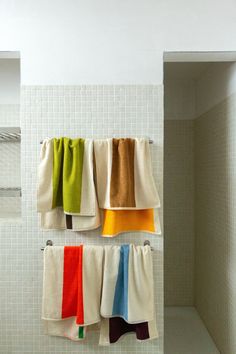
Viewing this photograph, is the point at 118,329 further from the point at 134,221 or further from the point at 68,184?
the point at 68,184

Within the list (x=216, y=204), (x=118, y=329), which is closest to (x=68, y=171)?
(x=118, y=329)

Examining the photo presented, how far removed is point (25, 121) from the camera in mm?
1795

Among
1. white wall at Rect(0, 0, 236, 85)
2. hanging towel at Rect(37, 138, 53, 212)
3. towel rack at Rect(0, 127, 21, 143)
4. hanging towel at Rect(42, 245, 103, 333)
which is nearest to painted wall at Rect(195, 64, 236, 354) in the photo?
white wall at Rect(0, 0, 236, 85)

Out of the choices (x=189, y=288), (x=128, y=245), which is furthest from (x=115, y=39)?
(x=189, y=288)

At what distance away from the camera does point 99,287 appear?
1.77 meters

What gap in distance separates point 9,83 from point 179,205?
1.94 m

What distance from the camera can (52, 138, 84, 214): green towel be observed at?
1.70 metres

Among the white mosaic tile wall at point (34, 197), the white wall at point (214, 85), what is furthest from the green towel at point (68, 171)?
the white wall at point (214, 85)

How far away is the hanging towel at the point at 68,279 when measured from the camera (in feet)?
5.76

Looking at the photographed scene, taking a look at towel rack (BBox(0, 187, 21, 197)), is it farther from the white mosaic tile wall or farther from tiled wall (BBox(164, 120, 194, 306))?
tiled wall (BBox(164, 120, 194, 306))

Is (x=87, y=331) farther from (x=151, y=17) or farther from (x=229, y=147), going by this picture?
(x=151, y=17)

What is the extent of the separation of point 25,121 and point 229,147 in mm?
1327

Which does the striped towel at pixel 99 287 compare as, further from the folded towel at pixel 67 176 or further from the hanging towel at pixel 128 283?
the folded towel at pixel 67 176

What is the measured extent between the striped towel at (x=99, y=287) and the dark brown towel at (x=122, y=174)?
0.91 feet
